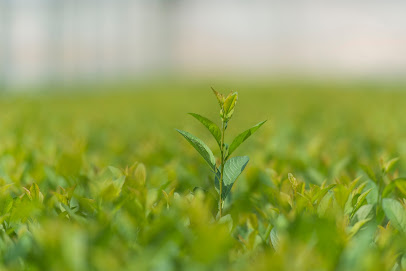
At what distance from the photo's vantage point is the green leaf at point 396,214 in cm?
144

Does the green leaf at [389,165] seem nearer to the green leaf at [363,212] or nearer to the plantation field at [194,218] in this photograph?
the plantation field at [194,218]

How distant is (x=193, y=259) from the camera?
1008 millimetres

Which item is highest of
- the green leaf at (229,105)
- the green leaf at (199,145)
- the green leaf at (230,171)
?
the green leaf at (229,105)

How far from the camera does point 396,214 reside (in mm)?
1454

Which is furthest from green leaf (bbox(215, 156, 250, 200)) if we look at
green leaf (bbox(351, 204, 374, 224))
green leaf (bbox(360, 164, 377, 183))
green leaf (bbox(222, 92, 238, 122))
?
green leaf (bbox(360, 164, 377, 183))

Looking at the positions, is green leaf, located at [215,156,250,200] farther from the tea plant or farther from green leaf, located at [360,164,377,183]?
green leaf, located at [360,164,377,183]

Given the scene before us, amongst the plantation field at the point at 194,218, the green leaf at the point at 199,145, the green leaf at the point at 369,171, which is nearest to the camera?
the plantation field at the point at 194,218

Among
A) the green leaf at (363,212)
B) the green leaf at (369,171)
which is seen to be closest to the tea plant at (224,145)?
the green leaf at (363,212)

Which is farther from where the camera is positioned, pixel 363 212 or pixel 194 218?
pixel 363 212

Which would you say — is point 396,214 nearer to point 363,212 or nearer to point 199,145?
point 363,212

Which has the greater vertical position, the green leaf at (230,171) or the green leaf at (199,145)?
the green leaf at (199,145)

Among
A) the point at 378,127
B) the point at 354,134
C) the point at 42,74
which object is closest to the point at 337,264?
the point at 354,134

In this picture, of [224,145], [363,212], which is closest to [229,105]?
[224,145]

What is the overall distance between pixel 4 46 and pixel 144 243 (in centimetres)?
1648
